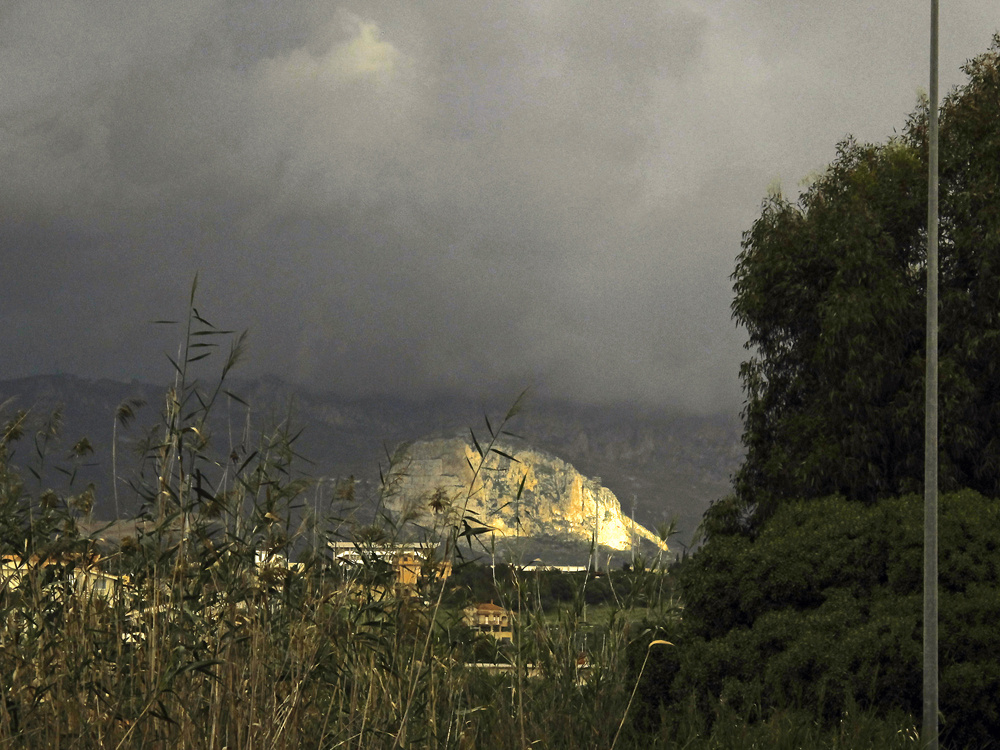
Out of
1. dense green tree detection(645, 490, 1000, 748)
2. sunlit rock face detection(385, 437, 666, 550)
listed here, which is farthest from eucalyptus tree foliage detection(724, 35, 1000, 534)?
Result: sunlit rock face detection(385, 437, 666, 550)

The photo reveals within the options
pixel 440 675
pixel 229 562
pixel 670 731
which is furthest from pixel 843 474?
pixel 229 562

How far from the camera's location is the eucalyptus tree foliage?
20.3m

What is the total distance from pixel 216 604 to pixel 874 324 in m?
16.7

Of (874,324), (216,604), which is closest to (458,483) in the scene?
(216,604)

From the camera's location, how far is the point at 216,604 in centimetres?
631

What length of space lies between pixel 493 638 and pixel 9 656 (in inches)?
145

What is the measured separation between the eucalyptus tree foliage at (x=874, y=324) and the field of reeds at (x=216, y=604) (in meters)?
13.2

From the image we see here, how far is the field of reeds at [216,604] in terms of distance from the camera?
19.0 ft

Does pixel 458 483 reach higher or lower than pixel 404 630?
higher

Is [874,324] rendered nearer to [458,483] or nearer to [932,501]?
[932,501]

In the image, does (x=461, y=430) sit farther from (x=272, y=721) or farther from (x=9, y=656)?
(x=9, y=656)

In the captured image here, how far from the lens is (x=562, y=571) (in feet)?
30.1

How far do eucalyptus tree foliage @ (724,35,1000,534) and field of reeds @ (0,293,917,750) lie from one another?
1319cm

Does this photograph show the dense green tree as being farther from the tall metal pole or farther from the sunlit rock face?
the sunlit rock face
